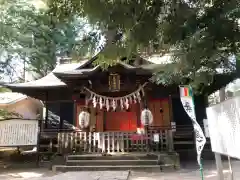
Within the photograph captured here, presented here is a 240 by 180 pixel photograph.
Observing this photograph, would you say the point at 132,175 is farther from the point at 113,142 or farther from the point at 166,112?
the point at 166,112

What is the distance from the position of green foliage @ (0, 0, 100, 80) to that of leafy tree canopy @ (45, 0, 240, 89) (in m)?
0.28

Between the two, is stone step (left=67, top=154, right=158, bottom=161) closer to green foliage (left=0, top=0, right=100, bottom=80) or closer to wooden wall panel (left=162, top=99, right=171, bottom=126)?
wooden wall panel (left=162, top=99, right=171, bottom=126)

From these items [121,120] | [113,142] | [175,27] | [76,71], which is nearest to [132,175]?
[113,142]

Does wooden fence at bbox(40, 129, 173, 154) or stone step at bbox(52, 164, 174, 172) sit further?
wooden fence at bbox(40, 129, 173, 154)

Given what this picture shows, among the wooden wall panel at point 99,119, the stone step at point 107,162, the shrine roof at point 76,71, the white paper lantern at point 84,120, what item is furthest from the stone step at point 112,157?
the wooden wall panel at point 99,119

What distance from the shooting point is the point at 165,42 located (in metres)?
2.39

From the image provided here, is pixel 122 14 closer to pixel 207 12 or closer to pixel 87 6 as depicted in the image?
pixel 87 6

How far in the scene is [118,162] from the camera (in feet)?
27.8

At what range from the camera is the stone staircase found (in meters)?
8.19

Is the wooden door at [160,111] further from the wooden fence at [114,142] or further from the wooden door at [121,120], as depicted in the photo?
the wooden fence at [114,142]

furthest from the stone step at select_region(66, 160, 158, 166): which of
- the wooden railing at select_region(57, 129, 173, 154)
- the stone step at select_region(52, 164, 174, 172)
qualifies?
the wooden railing at select_region(57, 129, 173, 154)

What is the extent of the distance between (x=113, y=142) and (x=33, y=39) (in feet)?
36.0

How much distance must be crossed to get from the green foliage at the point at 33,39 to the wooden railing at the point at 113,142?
3.65 metres

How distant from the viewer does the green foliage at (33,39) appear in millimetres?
2664
